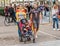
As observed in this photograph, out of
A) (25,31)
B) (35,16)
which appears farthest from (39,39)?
(25,31)

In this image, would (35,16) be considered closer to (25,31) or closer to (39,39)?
(39,39)

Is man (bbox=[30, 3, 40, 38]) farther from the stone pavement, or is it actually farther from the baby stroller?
the baby stroller

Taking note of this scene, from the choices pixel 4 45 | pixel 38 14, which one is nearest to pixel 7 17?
pixel 38 14

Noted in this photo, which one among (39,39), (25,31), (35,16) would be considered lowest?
(39,39)

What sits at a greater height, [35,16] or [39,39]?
[35,16]

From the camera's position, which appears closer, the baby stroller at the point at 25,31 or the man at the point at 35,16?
the baby stroller at the point at 25,31

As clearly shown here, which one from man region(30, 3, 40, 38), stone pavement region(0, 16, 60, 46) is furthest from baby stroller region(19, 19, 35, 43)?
man region(30, 3, 40, 38)

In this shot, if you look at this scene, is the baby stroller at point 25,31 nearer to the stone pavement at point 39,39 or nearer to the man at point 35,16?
the stone pavement at point 39,39

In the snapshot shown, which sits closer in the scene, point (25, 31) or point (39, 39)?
point (25, 31)

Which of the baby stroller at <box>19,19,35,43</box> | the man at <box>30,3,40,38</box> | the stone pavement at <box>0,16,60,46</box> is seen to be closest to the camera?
the stone pavement at <box>0,16,60,46</box>

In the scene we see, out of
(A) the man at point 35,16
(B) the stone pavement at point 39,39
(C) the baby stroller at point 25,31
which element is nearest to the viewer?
(B) the stone pavement at point 39,39

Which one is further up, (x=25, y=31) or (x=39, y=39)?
(x=25, y=31)

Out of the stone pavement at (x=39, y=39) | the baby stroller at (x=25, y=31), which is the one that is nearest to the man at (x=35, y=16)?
the stone pavement at (x=39, y=39)

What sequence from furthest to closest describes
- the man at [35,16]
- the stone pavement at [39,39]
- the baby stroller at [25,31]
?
the man at [35,16] < the baby stroller at [25,31] < the stone pavement at [39,39]
